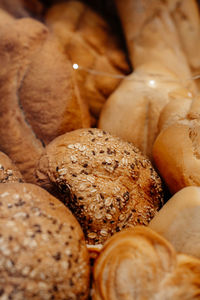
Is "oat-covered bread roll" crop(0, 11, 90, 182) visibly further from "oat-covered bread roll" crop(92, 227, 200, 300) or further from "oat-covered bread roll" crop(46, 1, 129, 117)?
"oat-covered bread roll" crop(92, 227, 200, 300)

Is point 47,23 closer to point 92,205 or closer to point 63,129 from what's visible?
point 63,129

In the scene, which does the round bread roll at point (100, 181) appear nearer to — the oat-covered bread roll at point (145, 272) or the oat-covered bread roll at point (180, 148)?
the oat-covered bread roll at point (180, 148)

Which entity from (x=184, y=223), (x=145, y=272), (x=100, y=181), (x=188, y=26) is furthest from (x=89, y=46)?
(x=145, y=272)

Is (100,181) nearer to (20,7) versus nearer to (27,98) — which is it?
(27,98)

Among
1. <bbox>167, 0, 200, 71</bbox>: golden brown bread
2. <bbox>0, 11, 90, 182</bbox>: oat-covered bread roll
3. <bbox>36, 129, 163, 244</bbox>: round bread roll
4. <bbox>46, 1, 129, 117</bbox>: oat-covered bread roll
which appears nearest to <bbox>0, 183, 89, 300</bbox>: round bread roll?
<bbox>36, 129, 163, 244</bbox>: round bread roll

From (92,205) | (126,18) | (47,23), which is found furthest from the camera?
(126,18)

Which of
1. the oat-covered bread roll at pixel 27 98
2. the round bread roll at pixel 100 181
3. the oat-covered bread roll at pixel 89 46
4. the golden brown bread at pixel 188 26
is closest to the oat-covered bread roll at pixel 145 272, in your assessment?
the round bread roll at pixel 100 181

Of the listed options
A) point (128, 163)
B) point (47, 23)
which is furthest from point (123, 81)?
point (128, 163)
